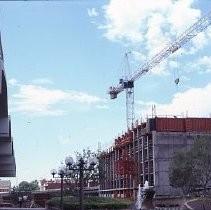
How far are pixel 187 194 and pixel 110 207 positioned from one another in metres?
31.6

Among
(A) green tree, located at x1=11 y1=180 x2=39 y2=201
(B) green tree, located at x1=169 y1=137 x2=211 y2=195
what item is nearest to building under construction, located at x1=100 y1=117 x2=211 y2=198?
(A) green tree, located at x1=11 y1=180 x2=39 y2=201

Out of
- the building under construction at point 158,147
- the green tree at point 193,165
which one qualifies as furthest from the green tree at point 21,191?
the green tree at point 193,165

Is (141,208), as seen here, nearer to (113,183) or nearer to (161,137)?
(161,137)

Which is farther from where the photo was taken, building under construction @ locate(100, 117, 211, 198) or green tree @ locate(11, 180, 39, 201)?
green tree @ locate(11, 180, 39, 201)

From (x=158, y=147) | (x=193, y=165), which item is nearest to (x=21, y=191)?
(x=158, y=147)

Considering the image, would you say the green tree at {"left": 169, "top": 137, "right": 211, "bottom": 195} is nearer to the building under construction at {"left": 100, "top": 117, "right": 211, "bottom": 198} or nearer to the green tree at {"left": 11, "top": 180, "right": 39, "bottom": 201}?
the building under construction at {"left": 100, "top": 117, "right": 211, "bottom": 198}

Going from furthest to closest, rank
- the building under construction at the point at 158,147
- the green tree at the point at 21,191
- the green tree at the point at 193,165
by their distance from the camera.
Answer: the green tree at the point at 21,191
the building under construction at the point at 158,147
the green tree at the point at 193,165

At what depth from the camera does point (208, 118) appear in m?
96.3

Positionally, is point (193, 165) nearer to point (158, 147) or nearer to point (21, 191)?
point (158, 147)

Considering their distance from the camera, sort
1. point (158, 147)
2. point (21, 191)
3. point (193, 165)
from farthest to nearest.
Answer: point (21, 191) < point (158, 147) < point (193, 165)

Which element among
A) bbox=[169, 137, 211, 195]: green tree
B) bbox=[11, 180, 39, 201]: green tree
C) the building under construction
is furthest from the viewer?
bbox=[11, 180, 39, 201]: green tree

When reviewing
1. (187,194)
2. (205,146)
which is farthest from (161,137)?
(205,146)

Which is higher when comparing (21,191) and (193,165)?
(193,165)

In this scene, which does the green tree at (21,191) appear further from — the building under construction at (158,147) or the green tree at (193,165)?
the green tree at (193,165)
